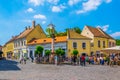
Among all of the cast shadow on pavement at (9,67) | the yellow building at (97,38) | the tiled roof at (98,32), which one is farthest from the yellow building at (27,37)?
the cast shadow on pavement at (9,67)

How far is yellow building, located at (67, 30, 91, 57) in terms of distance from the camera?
200 feet

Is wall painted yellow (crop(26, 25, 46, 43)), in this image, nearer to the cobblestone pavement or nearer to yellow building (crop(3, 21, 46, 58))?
yellow building (crop(3, 21, 46, 58))

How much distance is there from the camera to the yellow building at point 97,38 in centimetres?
6438

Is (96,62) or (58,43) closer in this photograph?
(96,62)

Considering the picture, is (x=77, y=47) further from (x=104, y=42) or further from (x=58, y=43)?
(x=104, y=42)

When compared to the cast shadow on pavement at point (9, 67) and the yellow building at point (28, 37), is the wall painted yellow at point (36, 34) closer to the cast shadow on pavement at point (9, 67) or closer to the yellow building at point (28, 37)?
the yellow building at point (28, 37)

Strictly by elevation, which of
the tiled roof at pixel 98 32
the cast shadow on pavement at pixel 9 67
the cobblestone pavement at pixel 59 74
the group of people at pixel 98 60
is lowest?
the cobblestone pavement at pixel 59 74

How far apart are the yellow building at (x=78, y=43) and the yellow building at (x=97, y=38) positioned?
2.03 meters

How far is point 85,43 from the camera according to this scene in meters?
62.3

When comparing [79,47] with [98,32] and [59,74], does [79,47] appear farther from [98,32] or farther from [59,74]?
[59,74]

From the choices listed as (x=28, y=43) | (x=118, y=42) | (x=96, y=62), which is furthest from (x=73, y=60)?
(x=118, y=42)

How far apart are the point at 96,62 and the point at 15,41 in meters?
48.9

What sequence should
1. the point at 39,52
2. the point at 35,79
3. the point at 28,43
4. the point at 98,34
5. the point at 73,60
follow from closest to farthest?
1. the point at 35,79
2. the point at 73,60
3. the point at 39,52
4. the point at 98,34
5. the point at 28,43

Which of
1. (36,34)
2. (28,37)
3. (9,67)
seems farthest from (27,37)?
(9,67)
